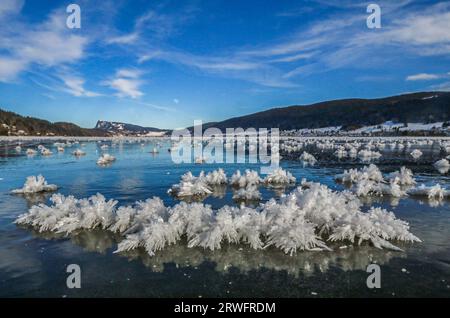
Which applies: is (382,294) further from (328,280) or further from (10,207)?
(10,207)

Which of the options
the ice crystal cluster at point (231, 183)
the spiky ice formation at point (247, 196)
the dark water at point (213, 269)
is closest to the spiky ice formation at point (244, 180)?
the ice crystal cluster at point (231, 183)

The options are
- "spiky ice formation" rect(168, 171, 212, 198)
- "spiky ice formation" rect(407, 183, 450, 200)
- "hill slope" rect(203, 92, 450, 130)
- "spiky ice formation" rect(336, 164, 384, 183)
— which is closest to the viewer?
"spiky ice formation" rect(407, 183, 450, 200)

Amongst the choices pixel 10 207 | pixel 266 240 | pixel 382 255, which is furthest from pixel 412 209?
pixel 10 207

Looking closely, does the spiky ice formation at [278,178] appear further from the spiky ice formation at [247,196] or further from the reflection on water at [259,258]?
the reflection on water at [259,258]

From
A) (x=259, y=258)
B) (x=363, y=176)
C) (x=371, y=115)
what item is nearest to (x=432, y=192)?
(x=363, y=176)

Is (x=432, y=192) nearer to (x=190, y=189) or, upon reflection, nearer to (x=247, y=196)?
(x=247, y=196)

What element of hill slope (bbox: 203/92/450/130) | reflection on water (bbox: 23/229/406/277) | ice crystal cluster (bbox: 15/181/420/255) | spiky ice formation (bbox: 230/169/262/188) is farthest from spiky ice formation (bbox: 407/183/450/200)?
hill slope (bbox: 203/92/450/130)

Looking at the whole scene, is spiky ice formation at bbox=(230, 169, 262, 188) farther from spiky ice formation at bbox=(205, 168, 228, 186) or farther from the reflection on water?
the reflection on water

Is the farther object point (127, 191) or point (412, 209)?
point (127, 191)
